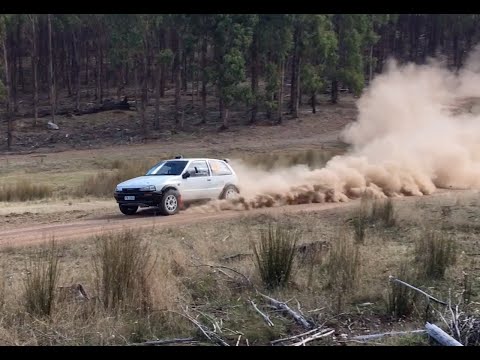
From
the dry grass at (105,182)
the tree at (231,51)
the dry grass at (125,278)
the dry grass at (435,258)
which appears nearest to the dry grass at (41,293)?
the dry grass at (125,278)

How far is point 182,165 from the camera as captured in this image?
19766 millimetres

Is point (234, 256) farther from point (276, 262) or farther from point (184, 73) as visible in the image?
point (184, 73)

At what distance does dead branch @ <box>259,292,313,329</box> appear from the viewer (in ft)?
23.7

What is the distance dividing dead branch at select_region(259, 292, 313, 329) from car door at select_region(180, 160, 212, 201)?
11344 mm

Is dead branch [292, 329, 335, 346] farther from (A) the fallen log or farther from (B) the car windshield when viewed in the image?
(A) the fallen log

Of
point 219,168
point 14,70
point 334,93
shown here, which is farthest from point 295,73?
point 219,168

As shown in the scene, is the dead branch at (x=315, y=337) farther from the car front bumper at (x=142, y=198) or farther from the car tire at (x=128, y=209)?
the car tire at (x=128, y=209)

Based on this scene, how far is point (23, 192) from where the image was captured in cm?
2455

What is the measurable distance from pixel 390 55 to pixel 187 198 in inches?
2066

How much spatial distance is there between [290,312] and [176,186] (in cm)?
1176

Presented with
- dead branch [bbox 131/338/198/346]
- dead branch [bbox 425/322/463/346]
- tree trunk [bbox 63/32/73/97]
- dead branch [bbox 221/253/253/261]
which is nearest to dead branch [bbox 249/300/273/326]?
dead branch [bbox 131/338/198/346]

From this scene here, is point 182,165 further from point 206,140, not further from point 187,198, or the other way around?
point 206,140
